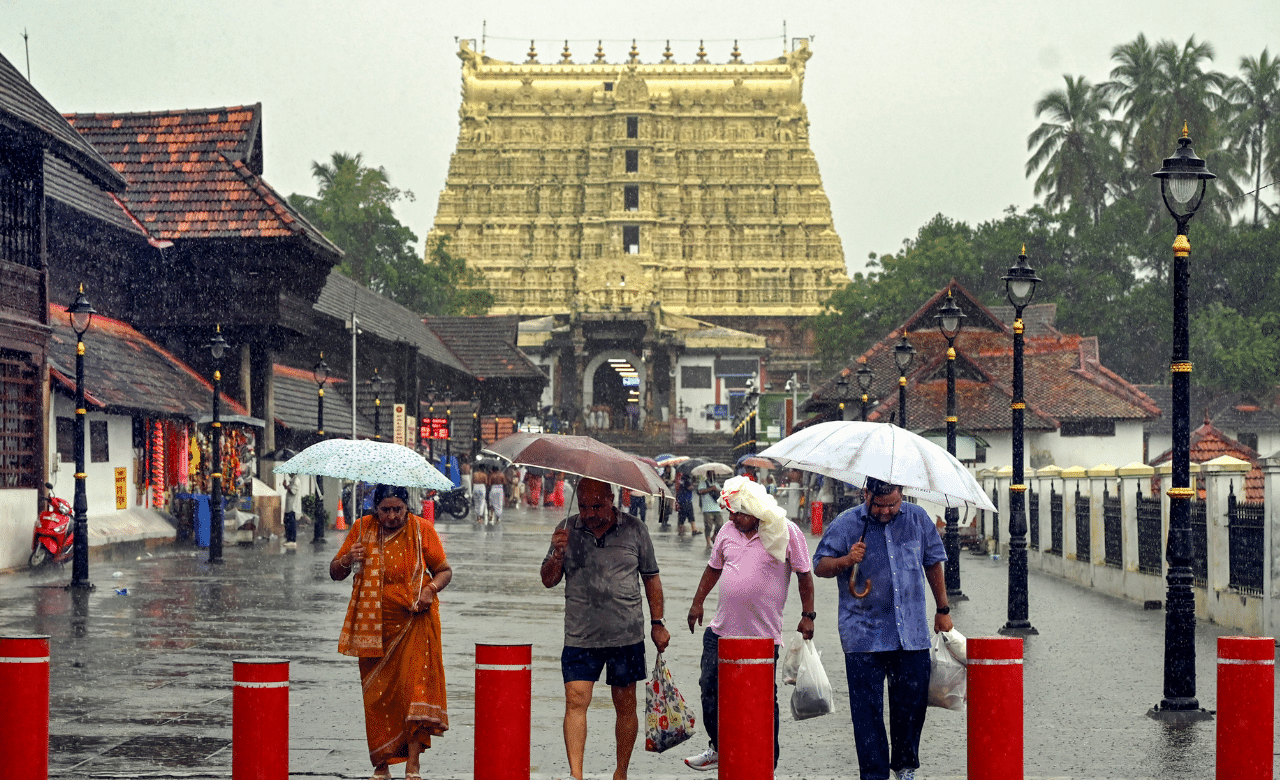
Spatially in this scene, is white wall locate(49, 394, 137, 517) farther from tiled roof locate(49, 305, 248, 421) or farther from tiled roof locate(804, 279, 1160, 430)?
tiled roof locate(804, 279, 1160, 430)

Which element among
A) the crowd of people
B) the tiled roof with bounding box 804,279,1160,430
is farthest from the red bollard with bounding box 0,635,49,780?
the tiled roof with bounding box 804,279,1160,430

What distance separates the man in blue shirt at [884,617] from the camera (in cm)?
815

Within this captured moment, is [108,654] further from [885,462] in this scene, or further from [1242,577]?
[1242,577]

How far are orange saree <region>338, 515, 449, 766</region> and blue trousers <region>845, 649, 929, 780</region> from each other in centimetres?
214

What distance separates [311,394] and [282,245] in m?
9.00

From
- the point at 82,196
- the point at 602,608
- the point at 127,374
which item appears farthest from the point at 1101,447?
the point at 602,608

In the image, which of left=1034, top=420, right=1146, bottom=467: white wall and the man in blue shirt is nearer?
the man in blue shirt

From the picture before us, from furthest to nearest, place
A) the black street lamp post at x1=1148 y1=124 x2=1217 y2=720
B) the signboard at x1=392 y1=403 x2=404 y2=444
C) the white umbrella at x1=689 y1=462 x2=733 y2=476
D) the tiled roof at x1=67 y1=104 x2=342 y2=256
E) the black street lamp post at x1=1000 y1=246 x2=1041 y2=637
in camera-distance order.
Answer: the signboard at x1=392 y1=403 x2=404 y2=444 → the white umbrella at x1=689 y1=462 x2=733 y2=476 → the tiled roof at x1=67 y1=104 x2=342 y2=256 → the black street lamp post at x1=1000 y1=246 x2=1041 y2=637 → the black street lamp post at x1=1148 y1=124 x2=1217 y2=720

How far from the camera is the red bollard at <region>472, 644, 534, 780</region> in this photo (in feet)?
24.6

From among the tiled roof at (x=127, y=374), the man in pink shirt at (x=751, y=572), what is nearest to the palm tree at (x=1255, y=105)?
the tiled roof at (x=127, y=374)

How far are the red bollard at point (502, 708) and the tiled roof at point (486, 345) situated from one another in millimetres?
53611

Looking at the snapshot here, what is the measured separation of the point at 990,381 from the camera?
44.2 meters

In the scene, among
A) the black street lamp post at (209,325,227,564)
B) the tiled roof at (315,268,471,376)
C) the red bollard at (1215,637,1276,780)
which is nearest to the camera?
the red bollard at (1215,637,1276,780)

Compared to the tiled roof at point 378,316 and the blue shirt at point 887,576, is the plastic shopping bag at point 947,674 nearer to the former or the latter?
the blue shirt at point 887,576
